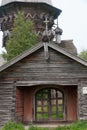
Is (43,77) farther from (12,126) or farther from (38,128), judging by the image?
(12,126)

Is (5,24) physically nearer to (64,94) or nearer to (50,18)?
(50,18)

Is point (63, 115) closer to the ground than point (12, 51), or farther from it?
closer to the ground

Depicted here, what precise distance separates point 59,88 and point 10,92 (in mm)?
2991

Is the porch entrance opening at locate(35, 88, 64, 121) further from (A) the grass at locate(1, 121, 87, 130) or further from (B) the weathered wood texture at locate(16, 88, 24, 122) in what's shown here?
(A) the grass at locate(1, 121, 87, 130)

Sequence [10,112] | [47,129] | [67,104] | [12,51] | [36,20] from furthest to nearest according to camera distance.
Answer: [36,20], [12,51], [67,104], [10,112], [47,129]

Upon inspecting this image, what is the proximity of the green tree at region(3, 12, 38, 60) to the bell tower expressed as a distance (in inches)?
257

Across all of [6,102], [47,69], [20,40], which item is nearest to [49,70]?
[47,69]

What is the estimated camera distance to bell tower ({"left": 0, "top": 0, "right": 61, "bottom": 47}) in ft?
128

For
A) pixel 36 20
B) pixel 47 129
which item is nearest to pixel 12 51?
pixel 36 20

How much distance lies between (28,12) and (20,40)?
842cm

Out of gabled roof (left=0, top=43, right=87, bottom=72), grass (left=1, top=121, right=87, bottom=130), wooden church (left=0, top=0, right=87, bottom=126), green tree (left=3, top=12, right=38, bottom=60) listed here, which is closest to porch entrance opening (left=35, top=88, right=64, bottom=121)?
wooden church (left=0, top=0, right=87, bottom=126)

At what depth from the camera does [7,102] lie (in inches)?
794

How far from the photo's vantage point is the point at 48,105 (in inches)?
861

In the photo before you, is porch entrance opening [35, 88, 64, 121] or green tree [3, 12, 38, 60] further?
green tree [3, 12, 38, 60]
